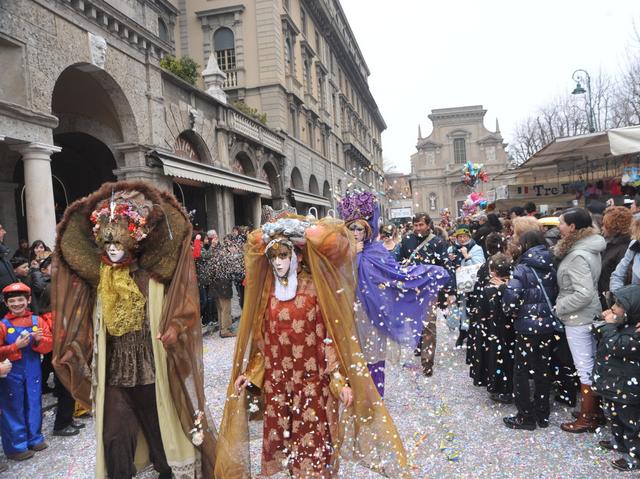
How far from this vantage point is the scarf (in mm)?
3211

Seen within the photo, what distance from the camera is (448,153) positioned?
66.7 m

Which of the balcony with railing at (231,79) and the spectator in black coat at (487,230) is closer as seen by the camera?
the spectator in black coat at (487,230)

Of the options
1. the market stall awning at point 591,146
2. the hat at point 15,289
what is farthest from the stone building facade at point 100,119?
the market stall awning at point 591,146

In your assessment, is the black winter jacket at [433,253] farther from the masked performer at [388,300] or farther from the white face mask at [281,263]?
the white face mask at [281,263]

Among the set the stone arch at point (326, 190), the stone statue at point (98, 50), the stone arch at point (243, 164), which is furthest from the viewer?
the stone arch at point (326, 190)

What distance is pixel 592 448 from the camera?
3.61 meters

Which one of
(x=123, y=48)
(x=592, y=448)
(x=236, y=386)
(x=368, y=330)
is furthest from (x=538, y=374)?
(x=123, y=48)

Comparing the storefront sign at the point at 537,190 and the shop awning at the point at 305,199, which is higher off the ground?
the shop awning at the point at 305,199

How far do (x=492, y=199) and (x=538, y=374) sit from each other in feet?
42.9

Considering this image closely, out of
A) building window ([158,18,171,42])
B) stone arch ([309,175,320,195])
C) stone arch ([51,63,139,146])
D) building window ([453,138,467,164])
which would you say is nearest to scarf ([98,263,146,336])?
stone arch ([51,63,139,146])

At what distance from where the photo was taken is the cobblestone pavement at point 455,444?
339 cm

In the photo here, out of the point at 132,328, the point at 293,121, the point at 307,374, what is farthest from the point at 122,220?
the point at 293,121

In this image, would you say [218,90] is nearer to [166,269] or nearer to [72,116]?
[72,116]

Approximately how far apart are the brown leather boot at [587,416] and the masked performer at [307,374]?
1900mm
